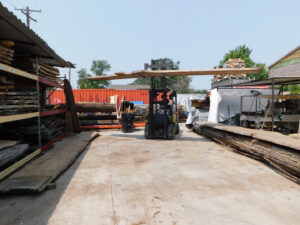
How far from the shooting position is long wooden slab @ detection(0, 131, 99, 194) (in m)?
3.31

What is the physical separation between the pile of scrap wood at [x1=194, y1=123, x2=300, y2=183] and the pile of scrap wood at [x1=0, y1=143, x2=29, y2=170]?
21.2 feet

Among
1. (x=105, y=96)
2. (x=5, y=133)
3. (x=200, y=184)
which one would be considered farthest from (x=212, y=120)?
(x=105, y=96)

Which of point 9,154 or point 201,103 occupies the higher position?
point 201,103

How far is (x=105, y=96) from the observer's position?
2019 cm

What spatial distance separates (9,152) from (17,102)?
132 centimetres

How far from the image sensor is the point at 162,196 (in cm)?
329

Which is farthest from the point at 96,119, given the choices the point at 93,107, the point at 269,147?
the point at 269,147

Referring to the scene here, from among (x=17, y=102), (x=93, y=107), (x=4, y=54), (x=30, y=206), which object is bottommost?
(x=30, y=206)

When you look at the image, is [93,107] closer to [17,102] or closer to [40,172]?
[17,102]

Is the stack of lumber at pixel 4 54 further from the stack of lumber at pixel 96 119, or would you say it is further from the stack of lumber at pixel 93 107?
the stack of lumber at pixel 96 119

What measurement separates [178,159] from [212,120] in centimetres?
589

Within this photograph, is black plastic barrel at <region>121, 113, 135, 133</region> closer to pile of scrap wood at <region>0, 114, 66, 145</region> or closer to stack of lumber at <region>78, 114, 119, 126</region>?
stack of lumber at <region>78, 114, 119, 126</region>

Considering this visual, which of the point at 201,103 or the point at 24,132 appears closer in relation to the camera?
the point at 24,132

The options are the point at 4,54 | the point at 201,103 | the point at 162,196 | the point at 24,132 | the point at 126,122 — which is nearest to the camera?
the point at 162,196
